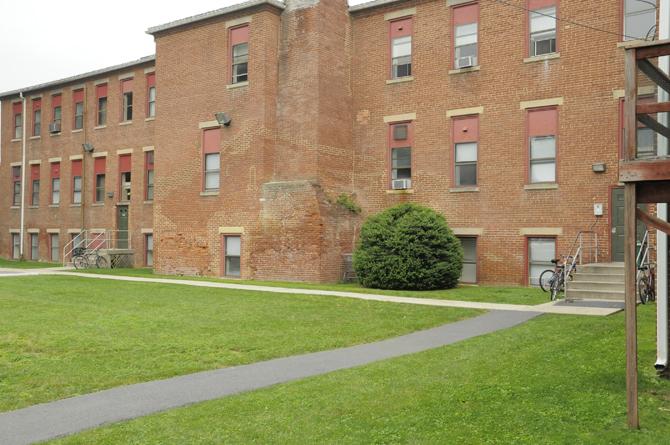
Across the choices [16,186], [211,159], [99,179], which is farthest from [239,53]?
[16,186]

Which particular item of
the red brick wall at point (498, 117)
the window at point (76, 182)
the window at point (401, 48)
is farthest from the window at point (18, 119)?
the window at point (401, 48)

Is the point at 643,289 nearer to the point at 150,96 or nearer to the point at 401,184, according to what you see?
the point at 401,184

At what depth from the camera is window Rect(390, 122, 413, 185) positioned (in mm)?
23719

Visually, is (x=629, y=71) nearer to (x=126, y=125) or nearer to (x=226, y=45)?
(x=226, y=45)

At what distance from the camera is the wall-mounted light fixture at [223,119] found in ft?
80.9

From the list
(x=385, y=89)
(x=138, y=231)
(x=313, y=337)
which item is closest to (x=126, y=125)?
(x=138, y=231)

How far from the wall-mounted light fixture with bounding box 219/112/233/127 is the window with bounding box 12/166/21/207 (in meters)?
18.5

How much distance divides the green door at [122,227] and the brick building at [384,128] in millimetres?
5903

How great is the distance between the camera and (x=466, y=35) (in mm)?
22688

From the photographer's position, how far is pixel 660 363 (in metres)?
8.34

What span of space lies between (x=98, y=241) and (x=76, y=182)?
384 cm

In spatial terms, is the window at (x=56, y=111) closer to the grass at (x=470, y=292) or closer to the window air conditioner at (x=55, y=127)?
the window air conditioner at (x=55, y=127)

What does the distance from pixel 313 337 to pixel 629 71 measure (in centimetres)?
684

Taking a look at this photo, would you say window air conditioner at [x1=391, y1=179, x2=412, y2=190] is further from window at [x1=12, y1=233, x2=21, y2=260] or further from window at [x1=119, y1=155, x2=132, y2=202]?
window at [x1=12, y1=233, x2=21, y2=260]
